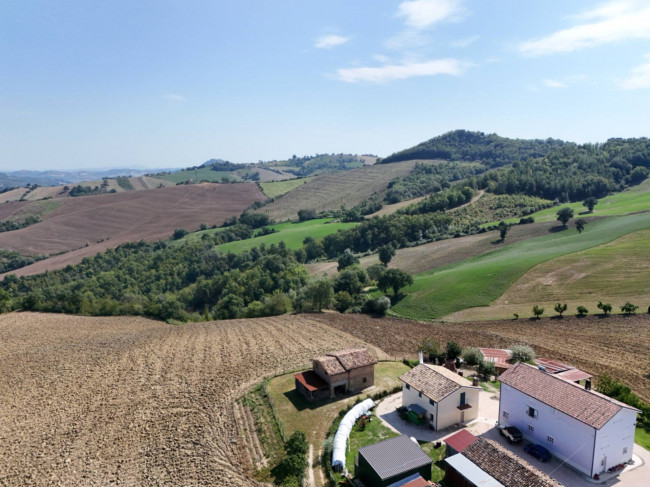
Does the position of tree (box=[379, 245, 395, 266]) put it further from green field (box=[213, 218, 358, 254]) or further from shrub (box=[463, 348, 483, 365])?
shrub (box=[463, 348, 483, 365])

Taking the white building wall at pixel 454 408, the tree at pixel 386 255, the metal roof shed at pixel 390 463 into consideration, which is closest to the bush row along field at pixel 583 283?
the white building wall at pixel 454 408

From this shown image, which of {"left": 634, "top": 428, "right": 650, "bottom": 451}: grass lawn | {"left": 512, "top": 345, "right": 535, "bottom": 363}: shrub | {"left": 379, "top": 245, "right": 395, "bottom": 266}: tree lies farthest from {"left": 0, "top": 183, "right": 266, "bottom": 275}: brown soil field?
{"left": 634, "top": 428, "right": 650, "bottom": 451}: grass lawn

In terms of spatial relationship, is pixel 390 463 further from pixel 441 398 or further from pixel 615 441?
pixel 615 441

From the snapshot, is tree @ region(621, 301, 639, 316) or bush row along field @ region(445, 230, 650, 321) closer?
tree @ region(621, 301, 639, 316)

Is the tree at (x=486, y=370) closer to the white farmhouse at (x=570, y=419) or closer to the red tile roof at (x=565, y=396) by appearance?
the red tile roof at (x=565, y=396)

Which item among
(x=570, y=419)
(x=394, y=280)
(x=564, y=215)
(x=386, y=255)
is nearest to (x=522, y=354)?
(x=570, y=419)
